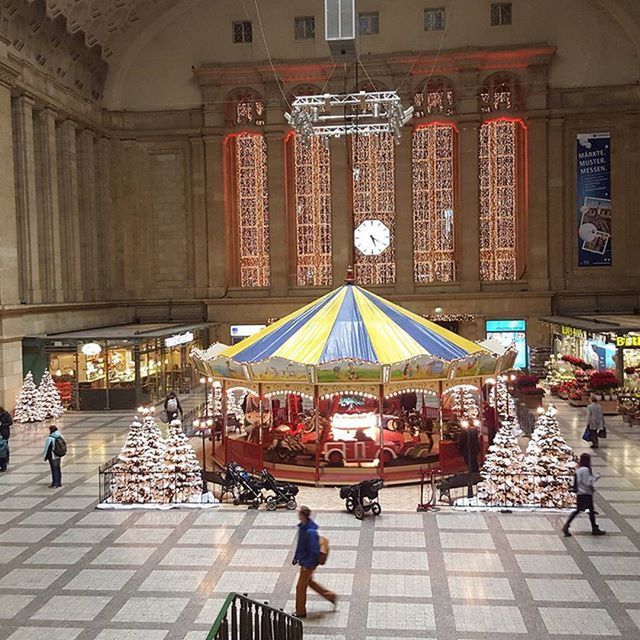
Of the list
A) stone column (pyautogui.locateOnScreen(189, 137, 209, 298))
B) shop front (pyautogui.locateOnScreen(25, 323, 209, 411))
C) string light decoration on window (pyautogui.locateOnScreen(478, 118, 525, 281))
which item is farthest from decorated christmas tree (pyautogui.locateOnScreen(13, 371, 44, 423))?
string light decoration on window (pyautogui.locateOnScreen(478, 118, 525, 281))

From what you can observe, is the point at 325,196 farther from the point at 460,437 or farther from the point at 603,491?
the point at 603,491

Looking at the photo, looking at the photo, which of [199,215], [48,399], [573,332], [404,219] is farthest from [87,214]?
[573,332]

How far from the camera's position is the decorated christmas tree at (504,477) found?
1422 centimetres

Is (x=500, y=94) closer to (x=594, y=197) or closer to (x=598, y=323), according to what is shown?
(x=594, y=197)

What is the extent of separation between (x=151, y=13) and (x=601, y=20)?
2135cm

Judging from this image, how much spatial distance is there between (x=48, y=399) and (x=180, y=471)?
40.2 ft

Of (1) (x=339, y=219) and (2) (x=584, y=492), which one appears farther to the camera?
(1) (x=339, y=219)

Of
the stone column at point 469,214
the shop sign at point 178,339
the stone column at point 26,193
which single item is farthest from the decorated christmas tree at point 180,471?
the stone column at point 469,214

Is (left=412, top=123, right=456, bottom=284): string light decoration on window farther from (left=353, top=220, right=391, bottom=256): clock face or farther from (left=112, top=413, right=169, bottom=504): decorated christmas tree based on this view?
(left=112, top=413, right=169, bottom=504): decorated christmas tree

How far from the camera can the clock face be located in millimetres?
36531

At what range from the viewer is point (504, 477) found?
14250mm

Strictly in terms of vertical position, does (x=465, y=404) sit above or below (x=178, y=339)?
below

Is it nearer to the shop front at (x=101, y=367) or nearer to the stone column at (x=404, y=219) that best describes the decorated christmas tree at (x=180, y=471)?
the shop front at (x=101, y=367)

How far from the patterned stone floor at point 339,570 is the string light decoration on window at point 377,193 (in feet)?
72.2
